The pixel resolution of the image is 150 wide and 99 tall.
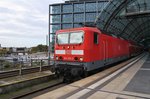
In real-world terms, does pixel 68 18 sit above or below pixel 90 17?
above

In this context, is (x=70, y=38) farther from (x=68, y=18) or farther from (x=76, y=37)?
(x=68, y=18)

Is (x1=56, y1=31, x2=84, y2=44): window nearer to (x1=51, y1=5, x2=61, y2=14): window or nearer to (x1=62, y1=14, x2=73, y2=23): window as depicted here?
(x1=62, y1=14, x2=73, y2=23): window

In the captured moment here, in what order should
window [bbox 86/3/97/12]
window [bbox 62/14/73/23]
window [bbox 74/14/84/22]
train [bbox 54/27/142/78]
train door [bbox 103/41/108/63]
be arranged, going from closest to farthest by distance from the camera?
1. train [bbox 54/27/142/78]
2. train door [bbox 103/41/108/63]
3. window [bbox 86/3/97/12]
4. window [bbox 74/14/84/22]
5. window [bbox 62/14/73/23]

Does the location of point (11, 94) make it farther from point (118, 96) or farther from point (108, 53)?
point (108, 53)

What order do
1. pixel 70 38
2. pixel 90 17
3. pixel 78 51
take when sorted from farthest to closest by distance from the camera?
pixel 90 17, pixel 70 38, pixel 78 51

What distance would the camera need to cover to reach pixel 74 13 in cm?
6303

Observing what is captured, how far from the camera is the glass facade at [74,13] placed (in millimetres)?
59938

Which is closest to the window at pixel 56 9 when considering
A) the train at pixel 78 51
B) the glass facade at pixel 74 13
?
the glass facade at pixel 74 13

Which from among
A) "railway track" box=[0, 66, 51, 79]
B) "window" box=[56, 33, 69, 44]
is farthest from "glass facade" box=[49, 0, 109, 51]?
"window" box=[56, 33, 69, 44]

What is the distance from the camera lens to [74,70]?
11.4 m

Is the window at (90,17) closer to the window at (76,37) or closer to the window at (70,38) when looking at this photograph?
the window at (70,38)

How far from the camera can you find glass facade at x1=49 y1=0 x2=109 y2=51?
197ft

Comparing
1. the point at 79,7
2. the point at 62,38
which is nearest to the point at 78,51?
the point at 62,38

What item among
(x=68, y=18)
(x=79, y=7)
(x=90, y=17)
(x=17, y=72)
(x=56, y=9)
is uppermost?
(x=56, y=9)
